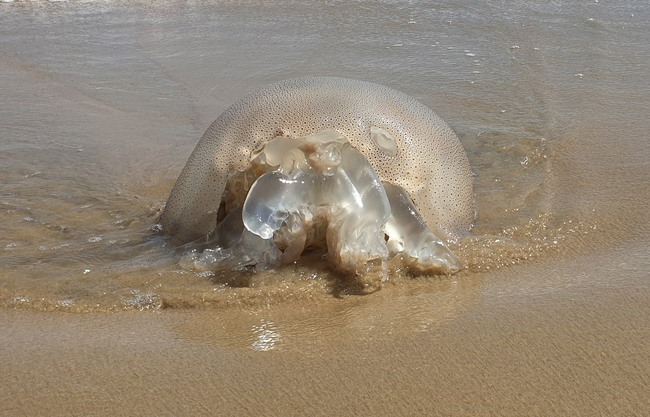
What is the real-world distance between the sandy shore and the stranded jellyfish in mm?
235

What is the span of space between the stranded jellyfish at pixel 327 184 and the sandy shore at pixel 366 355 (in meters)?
0.23

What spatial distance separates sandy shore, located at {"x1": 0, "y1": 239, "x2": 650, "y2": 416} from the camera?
83.5 inches

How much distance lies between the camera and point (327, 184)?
2855mm

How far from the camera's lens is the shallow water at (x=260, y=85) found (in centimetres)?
302

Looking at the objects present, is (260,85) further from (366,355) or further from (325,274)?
(366,355)

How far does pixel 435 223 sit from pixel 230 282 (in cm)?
81

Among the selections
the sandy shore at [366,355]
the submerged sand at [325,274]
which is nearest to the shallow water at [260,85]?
the submerged sand at [325,274]

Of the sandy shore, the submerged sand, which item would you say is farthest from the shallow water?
the sandy shore

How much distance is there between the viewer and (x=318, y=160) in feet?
9.34

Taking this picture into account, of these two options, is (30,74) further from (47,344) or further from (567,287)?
(567,287)

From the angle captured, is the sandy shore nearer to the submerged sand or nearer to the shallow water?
the submerged sand

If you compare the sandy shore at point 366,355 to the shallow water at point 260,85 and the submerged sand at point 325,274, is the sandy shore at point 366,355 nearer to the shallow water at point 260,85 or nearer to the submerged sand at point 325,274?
the submerged sand at point 325,274

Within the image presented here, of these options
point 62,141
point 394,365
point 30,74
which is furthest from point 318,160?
point 30,74

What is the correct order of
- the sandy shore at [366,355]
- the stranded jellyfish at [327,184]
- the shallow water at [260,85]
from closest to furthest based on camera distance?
the sandy shore at [366,355], the stranded jellyfish at [327,184], the shallow water at [260,85]
